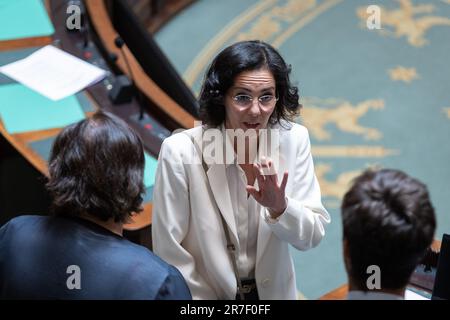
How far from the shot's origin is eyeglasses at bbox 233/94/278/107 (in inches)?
87.2

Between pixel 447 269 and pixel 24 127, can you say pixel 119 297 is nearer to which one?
pixel 447 269

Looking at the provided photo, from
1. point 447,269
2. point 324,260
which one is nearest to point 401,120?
point 324,260

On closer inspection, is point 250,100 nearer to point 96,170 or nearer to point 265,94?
point 265,94

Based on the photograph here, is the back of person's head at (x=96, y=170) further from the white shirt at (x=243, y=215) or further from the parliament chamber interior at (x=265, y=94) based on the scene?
the white shirt at (x=243, y=215)

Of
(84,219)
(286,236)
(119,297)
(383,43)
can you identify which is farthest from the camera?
(383,43)

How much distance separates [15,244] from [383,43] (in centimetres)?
482

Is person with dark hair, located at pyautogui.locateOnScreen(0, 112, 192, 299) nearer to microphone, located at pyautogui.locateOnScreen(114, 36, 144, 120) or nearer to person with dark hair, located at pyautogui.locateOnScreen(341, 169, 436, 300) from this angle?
person with dark hair, located at pyautogui.locateOnScreen(341, 169, 436, 300)

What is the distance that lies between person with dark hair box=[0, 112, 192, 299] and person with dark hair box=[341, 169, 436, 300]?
46cm

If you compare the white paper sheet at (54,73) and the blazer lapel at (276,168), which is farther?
the white paper sheet at (54,73)

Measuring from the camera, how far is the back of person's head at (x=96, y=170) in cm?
188

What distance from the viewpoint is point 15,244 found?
1.88m

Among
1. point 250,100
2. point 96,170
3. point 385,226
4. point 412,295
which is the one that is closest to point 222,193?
point 250,100

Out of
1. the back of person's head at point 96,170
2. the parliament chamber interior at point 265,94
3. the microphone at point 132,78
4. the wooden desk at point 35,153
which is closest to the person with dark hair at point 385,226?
the parliament chamber interior at point 265,94

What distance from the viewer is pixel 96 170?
1.88m
